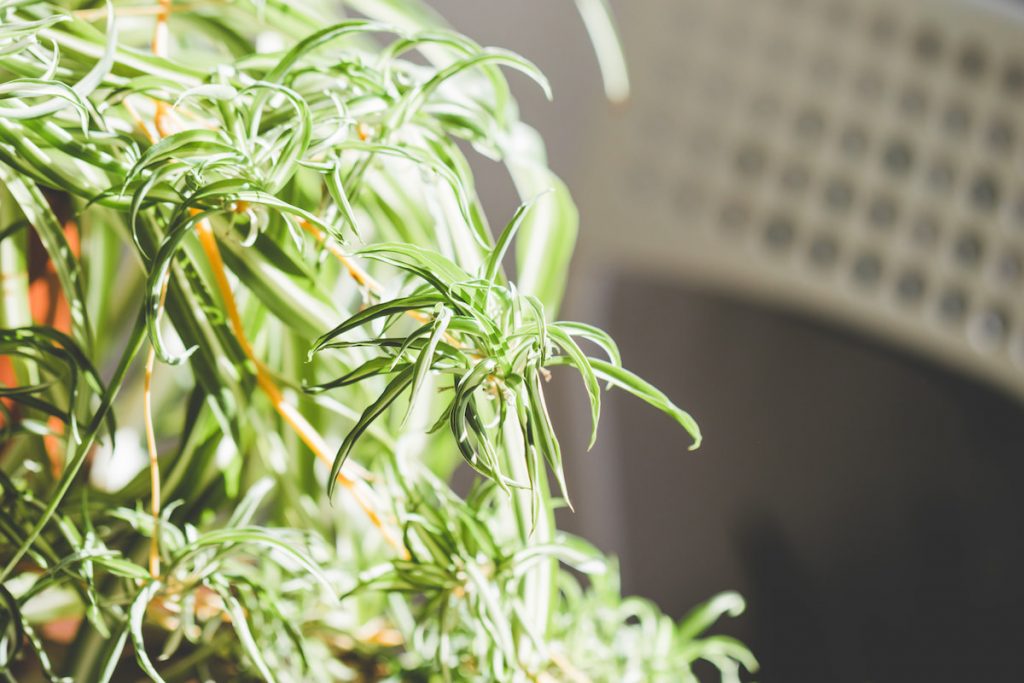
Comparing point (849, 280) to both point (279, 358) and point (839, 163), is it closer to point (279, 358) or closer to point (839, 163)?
point (839, 163)

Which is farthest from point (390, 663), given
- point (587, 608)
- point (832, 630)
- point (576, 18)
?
point (576, 18)

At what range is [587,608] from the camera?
379 mm

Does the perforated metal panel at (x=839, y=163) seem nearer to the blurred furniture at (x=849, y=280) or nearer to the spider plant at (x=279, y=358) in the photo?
the blurred furniture at (x=849, y=280)

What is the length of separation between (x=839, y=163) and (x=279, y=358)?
25.2 inches

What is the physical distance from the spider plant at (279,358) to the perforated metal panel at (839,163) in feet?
1.52

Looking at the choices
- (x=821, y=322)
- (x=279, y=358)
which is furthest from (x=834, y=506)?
(x=279, y=358)

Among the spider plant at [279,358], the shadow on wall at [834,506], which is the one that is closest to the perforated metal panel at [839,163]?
the shadow on wall at [834,506]

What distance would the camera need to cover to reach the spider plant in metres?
0.23

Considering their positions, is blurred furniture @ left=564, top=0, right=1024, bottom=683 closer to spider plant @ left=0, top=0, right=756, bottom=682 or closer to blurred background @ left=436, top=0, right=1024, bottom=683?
blurred background @ left=436, top=0, right=1024, bottom=683

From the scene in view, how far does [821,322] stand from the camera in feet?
3.32

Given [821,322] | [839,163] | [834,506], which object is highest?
[839,163]

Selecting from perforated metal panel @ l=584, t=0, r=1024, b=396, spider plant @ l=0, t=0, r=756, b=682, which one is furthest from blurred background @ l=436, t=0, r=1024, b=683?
spider plant @ l=0, t=0, r=756, b=682

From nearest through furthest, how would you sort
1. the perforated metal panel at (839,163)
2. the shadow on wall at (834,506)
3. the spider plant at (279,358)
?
the spider plant at (279,358) < the perforated metal panel at (839,163) < the shadow on wall at (834,506)

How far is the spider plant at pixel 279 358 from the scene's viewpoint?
23cm
